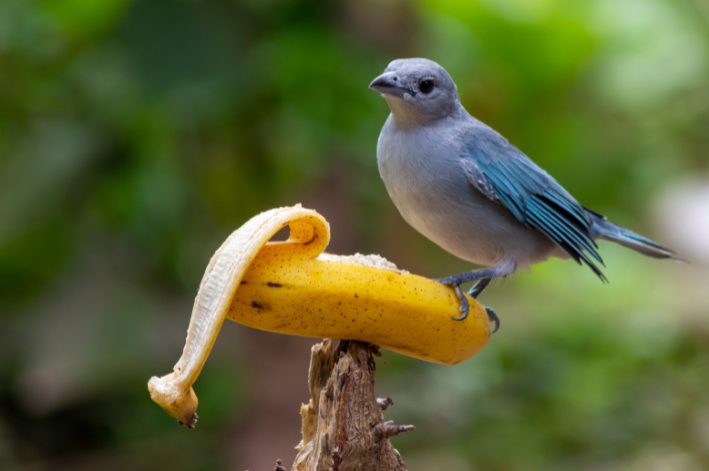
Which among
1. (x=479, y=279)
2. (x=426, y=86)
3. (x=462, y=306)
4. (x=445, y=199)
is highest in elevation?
(x=426, y=86)

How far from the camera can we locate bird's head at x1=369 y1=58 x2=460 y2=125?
2.59m

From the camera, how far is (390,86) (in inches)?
101

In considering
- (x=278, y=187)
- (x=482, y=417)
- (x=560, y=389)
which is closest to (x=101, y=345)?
(x=278, y=187)

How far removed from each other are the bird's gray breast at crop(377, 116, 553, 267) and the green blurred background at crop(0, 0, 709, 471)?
7.23ft

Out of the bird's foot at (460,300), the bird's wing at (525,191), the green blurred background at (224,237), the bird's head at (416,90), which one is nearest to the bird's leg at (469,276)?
the bird's foot at (460,300)

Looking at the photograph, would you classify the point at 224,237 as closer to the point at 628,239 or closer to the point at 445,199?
the point at 445,199

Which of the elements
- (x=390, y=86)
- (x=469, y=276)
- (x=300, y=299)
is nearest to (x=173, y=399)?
(x=300, y=299)

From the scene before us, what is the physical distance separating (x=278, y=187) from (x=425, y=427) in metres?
1.98

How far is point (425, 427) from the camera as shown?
4.82m

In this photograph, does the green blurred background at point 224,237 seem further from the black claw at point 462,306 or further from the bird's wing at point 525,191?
the black claw at point 462,306

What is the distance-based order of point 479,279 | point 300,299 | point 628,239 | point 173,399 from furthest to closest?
point 628,239, point 479,279, point 300,299, point 173,399

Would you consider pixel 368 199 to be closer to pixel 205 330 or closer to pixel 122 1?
pixel 122 1

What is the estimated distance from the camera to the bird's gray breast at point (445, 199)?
256cm

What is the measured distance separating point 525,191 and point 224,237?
280cm
